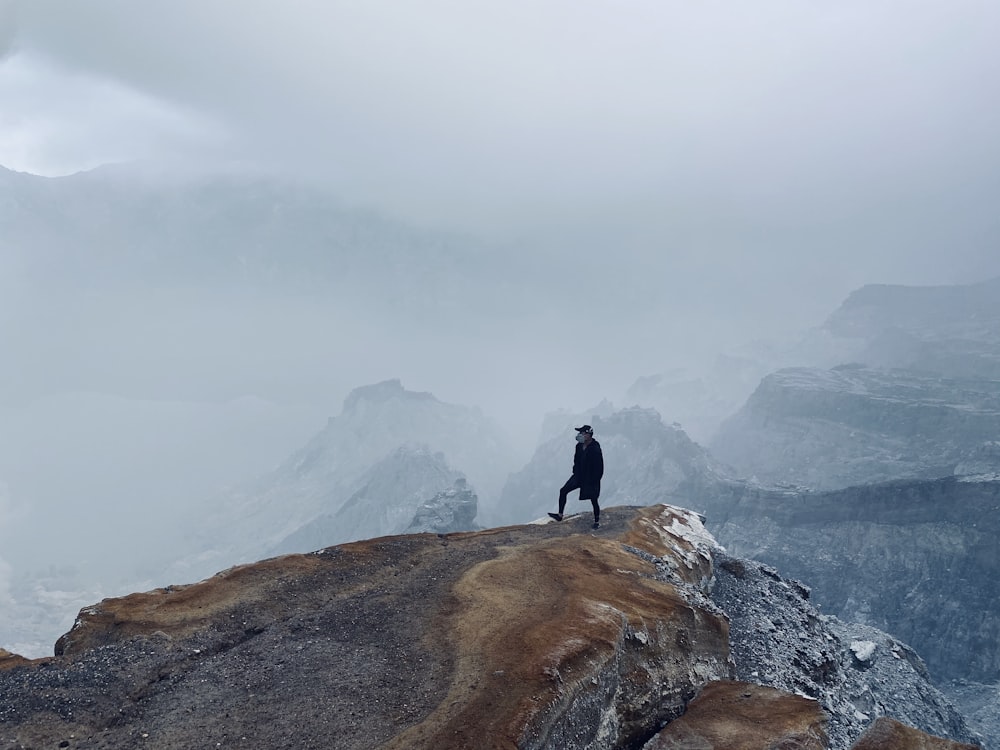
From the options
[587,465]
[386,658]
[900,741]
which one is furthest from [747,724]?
[587,465]

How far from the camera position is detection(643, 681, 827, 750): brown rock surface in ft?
56.7

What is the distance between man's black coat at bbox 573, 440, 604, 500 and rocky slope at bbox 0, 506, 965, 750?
3074mm

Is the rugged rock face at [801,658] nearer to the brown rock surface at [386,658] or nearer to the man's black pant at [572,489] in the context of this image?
the brown rock surface at [386,658]

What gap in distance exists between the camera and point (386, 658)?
17.7 m

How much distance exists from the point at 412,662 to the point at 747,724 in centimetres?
959

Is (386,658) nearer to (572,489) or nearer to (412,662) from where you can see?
(412,662)

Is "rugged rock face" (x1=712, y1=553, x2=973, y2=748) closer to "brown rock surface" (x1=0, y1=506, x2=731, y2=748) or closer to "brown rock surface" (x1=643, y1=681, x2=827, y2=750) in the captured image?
"brown rock surface" (x1=643, y1=681, x2=827, y2=750)

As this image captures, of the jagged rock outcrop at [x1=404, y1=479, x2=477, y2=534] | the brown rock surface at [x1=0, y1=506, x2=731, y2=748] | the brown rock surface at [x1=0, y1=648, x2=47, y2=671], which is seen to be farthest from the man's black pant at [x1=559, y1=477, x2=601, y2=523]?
the jagged rock outcrop at [x1=404, y1=479, x2=477, y2=534]

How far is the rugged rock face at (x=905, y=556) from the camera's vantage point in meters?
115

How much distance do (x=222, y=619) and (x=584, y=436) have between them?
655 inches

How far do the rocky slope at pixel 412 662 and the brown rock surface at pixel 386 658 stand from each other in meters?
0.06

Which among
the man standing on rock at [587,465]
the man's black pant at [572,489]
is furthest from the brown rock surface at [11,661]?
the man standing on rock at [587,465]

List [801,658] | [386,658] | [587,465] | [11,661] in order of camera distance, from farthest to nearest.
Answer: [587,465] < [801,658] < [386,658] < [11,661]

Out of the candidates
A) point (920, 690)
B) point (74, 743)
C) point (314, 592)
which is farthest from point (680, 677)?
point (920, 690)
